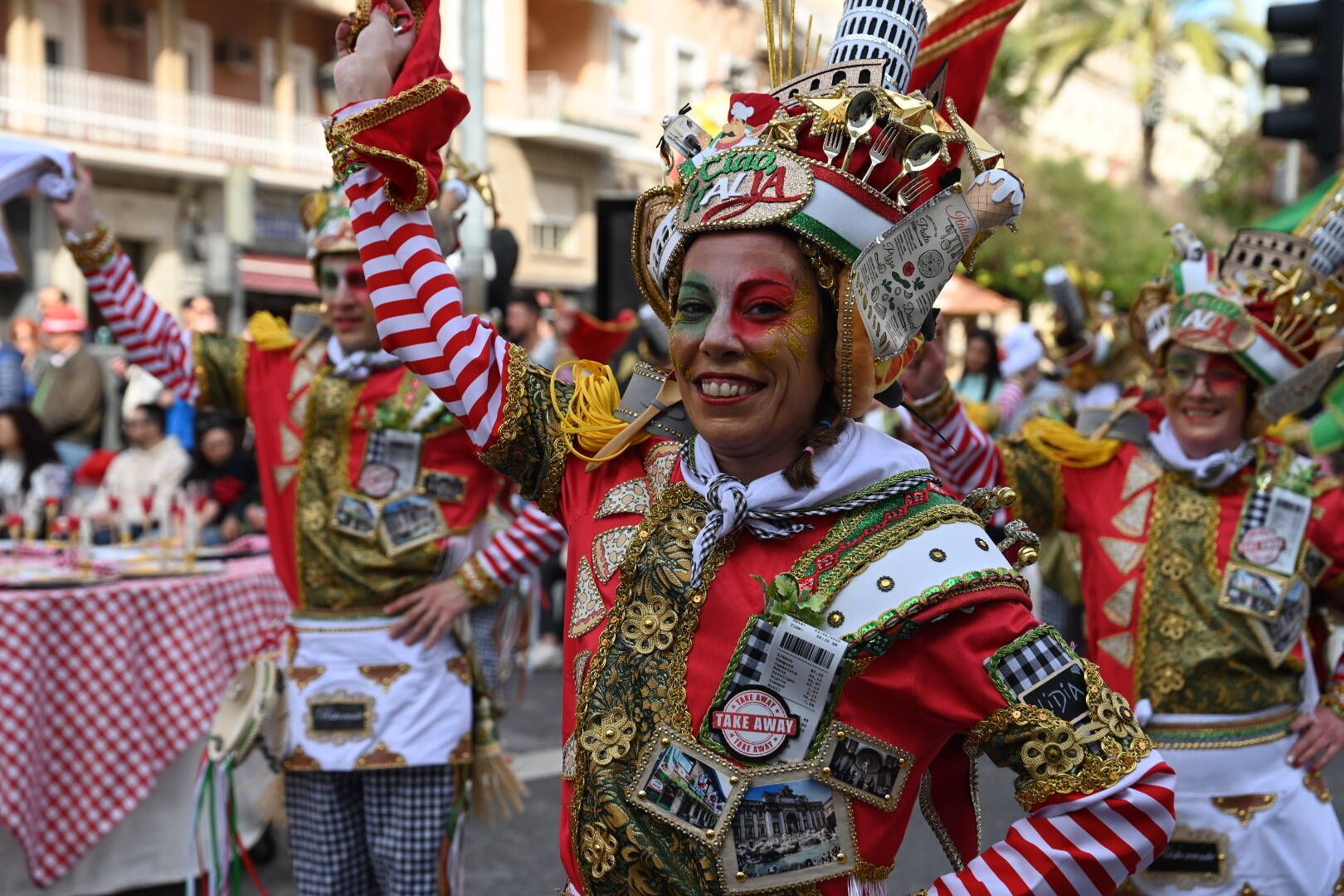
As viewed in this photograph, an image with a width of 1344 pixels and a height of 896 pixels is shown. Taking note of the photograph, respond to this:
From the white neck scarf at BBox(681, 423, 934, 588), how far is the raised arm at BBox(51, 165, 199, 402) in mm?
2395

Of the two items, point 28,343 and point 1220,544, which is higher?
point 28,343

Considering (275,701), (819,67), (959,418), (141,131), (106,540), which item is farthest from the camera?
(141,131)

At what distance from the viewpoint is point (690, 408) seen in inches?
87.4

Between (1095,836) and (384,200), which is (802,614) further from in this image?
(384,200)

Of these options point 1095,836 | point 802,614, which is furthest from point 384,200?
point 1095,836

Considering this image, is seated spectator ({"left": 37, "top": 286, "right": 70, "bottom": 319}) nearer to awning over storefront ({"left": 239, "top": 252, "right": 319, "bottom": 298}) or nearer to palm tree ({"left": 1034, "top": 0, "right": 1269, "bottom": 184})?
awning over storefront ({"left": 239, "top": 252, "right": 319, "bottom": 298})

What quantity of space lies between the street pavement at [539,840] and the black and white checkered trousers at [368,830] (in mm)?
1338

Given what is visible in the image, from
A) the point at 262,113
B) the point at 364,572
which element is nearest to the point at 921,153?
the point at 364,572

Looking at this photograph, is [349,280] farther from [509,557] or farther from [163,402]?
[163,402]

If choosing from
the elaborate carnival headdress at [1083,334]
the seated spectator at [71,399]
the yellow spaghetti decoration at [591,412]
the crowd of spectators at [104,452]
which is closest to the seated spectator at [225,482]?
the crowd of spectators at [104,452]

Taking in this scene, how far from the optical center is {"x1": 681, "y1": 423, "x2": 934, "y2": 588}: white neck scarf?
7.16 feet

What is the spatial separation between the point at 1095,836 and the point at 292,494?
2.70m

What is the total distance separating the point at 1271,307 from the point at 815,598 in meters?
2.33

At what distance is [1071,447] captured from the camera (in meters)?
3.98
